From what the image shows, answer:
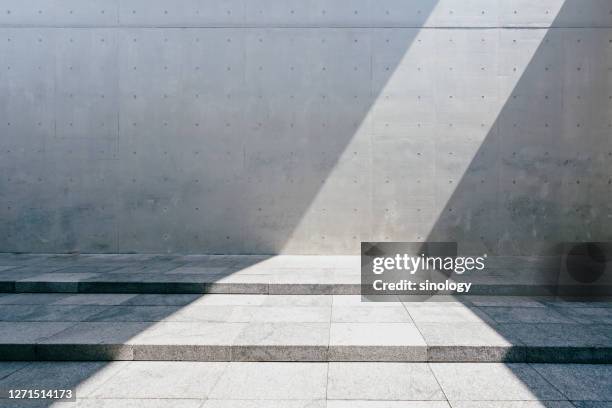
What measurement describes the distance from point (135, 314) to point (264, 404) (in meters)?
2.52

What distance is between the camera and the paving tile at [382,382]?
286cm

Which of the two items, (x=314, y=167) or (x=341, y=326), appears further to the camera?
(x=314, y=167)

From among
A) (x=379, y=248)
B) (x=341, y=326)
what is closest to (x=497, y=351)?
(x=341, y=326)

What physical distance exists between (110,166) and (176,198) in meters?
1.75

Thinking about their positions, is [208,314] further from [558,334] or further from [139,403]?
[558,334]

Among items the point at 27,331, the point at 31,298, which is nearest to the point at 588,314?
the point at 27,331

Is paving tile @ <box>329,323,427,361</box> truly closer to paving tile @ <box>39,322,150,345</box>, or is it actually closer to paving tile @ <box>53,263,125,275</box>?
paving tile @ <box>39,322,150,345</box>

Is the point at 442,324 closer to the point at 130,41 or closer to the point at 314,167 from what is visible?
the point at 314,167

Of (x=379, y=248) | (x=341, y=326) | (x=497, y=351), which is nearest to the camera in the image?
(x=497, y=351)

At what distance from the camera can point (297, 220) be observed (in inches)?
304

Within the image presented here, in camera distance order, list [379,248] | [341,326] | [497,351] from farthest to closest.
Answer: [379,248]
[341,326]
[497,351]

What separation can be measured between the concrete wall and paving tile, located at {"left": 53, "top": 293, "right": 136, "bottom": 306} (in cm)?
265

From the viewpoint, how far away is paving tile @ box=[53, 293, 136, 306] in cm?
482

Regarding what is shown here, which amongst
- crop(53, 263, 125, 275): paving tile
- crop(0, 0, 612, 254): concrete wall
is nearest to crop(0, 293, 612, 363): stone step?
crop(53, 263, 125, 275): paving tile
